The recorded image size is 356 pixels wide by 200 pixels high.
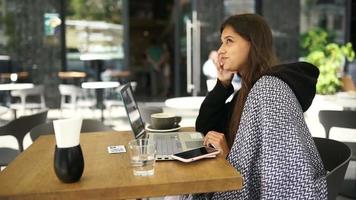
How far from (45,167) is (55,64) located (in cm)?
570

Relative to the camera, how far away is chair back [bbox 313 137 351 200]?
161 centimetres

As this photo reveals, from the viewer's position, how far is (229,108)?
1.99m

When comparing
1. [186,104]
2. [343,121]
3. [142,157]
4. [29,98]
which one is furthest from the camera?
[29,98]

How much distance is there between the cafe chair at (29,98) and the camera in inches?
252

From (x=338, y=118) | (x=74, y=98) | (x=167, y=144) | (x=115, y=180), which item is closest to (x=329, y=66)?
(x=338, y=118)

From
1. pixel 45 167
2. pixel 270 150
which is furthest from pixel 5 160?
pixel 270 150

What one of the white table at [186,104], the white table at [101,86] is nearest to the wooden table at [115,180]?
the white table at [186,104]

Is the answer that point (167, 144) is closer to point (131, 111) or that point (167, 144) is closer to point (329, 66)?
point (131, 111)

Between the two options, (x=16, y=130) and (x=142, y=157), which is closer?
(x=142, y=157)

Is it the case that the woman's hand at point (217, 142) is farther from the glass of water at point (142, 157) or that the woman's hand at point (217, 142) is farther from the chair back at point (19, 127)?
the chair back at point (19, 127)

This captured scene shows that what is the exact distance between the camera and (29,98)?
22.0 feet

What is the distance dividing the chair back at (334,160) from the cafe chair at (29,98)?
208 inches

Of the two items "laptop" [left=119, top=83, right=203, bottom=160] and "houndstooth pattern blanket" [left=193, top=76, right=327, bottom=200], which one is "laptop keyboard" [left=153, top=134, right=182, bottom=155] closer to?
"laptop" [left=119, top=83, right=203, bottom=160]

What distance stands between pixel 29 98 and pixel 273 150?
596cm
